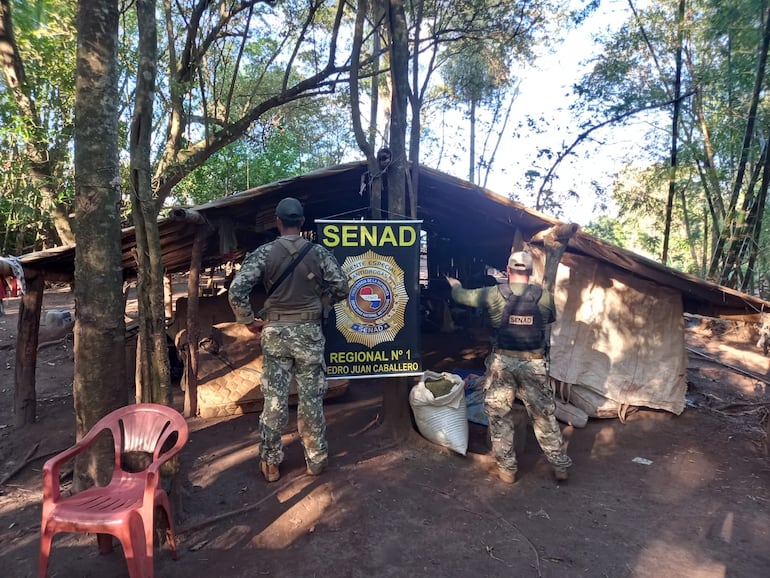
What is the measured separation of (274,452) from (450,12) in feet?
24.1

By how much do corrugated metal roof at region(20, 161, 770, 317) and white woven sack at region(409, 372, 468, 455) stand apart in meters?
1.80

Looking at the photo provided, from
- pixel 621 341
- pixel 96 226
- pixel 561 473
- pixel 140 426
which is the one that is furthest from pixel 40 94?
pixel 621 341

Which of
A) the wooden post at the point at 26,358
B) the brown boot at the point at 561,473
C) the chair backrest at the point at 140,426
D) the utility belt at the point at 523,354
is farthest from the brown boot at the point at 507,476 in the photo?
the wooden post at the point at 26,358

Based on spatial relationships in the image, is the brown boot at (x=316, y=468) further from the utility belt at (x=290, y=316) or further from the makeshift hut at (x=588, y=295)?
the makeshift hut at (x=588, y=295)

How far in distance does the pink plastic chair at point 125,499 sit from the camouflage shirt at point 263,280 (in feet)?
3.38

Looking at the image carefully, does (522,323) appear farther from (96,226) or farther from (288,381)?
(96,226)

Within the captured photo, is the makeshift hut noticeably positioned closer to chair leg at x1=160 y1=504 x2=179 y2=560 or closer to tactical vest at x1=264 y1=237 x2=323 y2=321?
tactical vest at x1=264 y1=237 x2=323 y2=321

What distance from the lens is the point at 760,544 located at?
323 centimetres

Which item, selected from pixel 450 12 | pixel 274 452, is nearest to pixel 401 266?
pixel 274 452

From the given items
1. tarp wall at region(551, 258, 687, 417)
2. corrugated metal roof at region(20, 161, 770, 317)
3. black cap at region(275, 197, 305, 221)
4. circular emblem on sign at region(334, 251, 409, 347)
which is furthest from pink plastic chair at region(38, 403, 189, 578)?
tarp wall at region(551, 258, 687, 417)

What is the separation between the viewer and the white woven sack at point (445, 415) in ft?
14.5

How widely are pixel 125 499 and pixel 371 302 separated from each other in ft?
8.12

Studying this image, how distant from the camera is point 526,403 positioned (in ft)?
13.4

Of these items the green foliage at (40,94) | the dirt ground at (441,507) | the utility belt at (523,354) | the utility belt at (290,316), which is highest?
the green foliage at (40,94)
